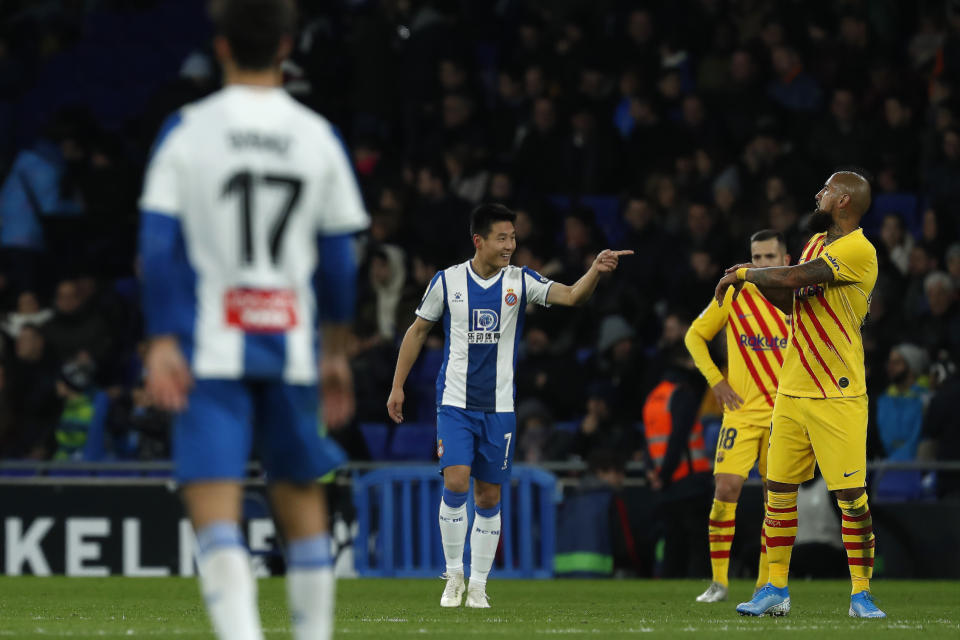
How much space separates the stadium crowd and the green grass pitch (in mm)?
2448

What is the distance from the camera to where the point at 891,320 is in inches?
632

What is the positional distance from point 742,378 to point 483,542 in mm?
2080

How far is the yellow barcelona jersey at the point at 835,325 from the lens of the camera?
9.36 meters

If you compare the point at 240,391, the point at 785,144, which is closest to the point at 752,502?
the point at 785,144

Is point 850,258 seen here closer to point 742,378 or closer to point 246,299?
point 742,378

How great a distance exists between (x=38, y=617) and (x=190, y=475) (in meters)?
5.04

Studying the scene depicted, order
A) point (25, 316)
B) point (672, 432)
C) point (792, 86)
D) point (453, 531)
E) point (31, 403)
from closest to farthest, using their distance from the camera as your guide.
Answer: point (453, 531)
point (672, 432)
point (31, 403)
point (25, 316)
point (792, 86)

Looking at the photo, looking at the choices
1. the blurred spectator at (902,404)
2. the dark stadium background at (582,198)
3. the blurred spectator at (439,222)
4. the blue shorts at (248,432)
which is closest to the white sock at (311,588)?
the blue shorts at (248,432)

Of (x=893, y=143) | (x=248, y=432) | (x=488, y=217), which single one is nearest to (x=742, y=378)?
(x=488, y=217)

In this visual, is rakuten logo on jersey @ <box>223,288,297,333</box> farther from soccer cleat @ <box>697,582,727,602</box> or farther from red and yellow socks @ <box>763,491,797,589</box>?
soccer cleat @ <box>697,582,727,602</box>

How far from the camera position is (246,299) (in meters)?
5.08

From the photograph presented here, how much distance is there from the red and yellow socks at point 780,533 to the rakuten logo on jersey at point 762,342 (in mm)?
1496

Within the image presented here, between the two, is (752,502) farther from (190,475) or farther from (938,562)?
(190,475)

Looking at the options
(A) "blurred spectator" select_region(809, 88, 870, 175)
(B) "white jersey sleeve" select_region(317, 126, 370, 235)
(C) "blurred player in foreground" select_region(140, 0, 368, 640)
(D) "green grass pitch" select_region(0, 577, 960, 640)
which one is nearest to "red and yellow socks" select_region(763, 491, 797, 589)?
(D) "green grass pitch" select_region(0, 577, 960, 640)
